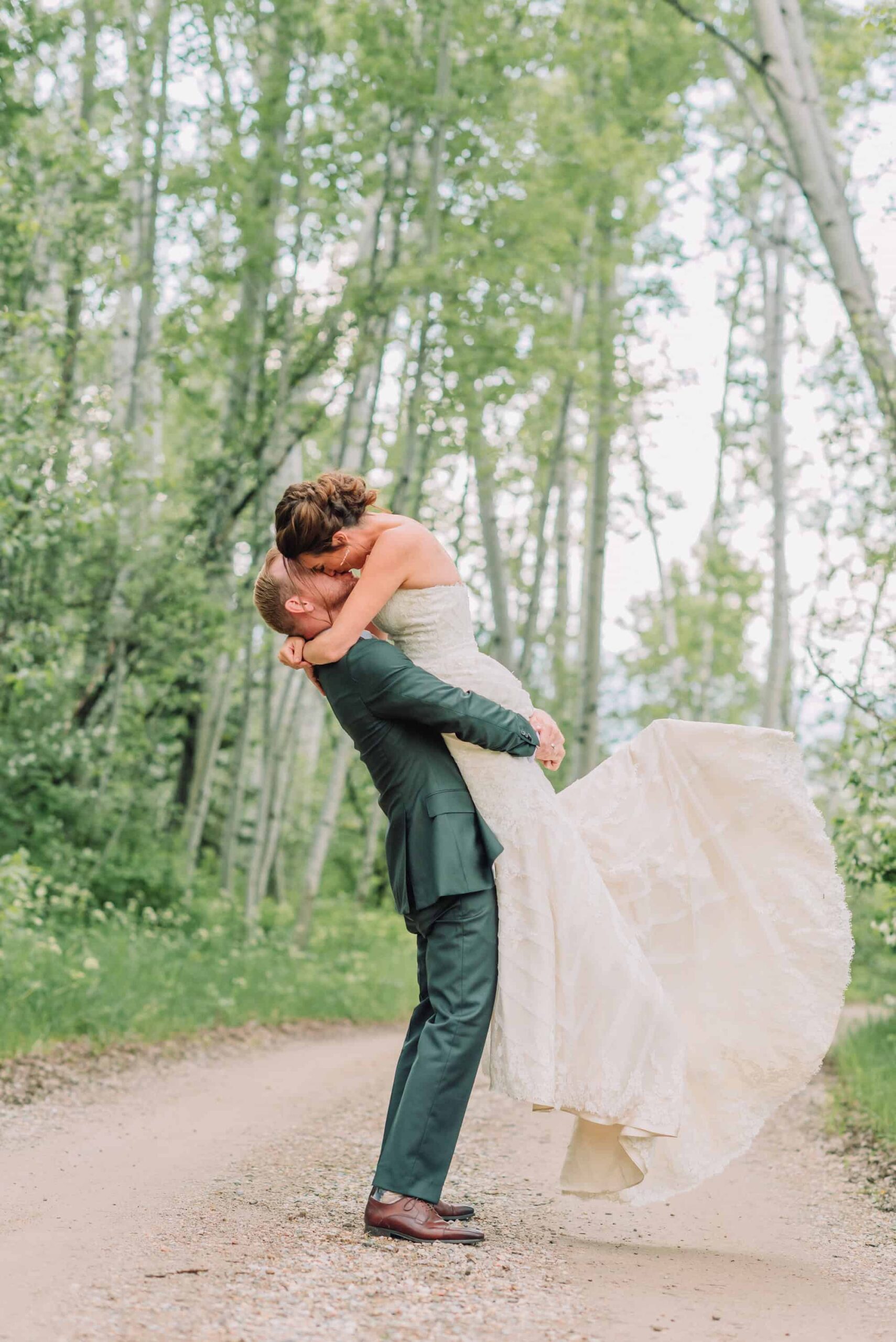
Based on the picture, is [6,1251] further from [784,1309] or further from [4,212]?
[4,212]

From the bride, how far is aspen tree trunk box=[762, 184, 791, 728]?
39.1ft

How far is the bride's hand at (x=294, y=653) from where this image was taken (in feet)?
13.4

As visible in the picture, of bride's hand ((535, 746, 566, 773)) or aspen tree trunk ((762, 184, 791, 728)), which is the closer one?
bride's hand ((535, 746, 566, 773))

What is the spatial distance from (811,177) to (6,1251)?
8586mm

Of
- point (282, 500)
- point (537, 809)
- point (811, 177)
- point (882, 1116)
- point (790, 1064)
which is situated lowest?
point (882, 1116)

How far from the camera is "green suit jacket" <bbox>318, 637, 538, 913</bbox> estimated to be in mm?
4031

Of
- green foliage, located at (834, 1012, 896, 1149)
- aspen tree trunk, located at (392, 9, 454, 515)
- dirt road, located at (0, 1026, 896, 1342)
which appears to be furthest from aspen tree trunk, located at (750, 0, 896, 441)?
dirt road, located at (0, 1026, 896, 1342)

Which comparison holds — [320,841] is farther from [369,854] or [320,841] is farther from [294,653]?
[294,653]

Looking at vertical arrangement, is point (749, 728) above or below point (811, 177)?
below

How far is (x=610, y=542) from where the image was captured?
23.1m

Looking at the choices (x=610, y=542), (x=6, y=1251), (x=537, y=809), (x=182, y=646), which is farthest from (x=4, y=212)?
(x=610, y=542)

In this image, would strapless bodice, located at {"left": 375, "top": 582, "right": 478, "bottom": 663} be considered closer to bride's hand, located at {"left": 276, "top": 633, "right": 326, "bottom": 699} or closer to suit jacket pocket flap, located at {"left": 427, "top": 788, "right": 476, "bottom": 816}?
bride's hand, located at {"left": 276, "top": 633, "right": 326, "bottom": 699}

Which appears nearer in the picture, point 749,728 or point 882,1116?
point 749,728

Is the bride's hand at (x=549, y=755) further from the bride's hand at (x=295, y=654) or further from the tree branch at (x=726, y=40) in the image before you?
the tree branch at (x=726, y=40)
